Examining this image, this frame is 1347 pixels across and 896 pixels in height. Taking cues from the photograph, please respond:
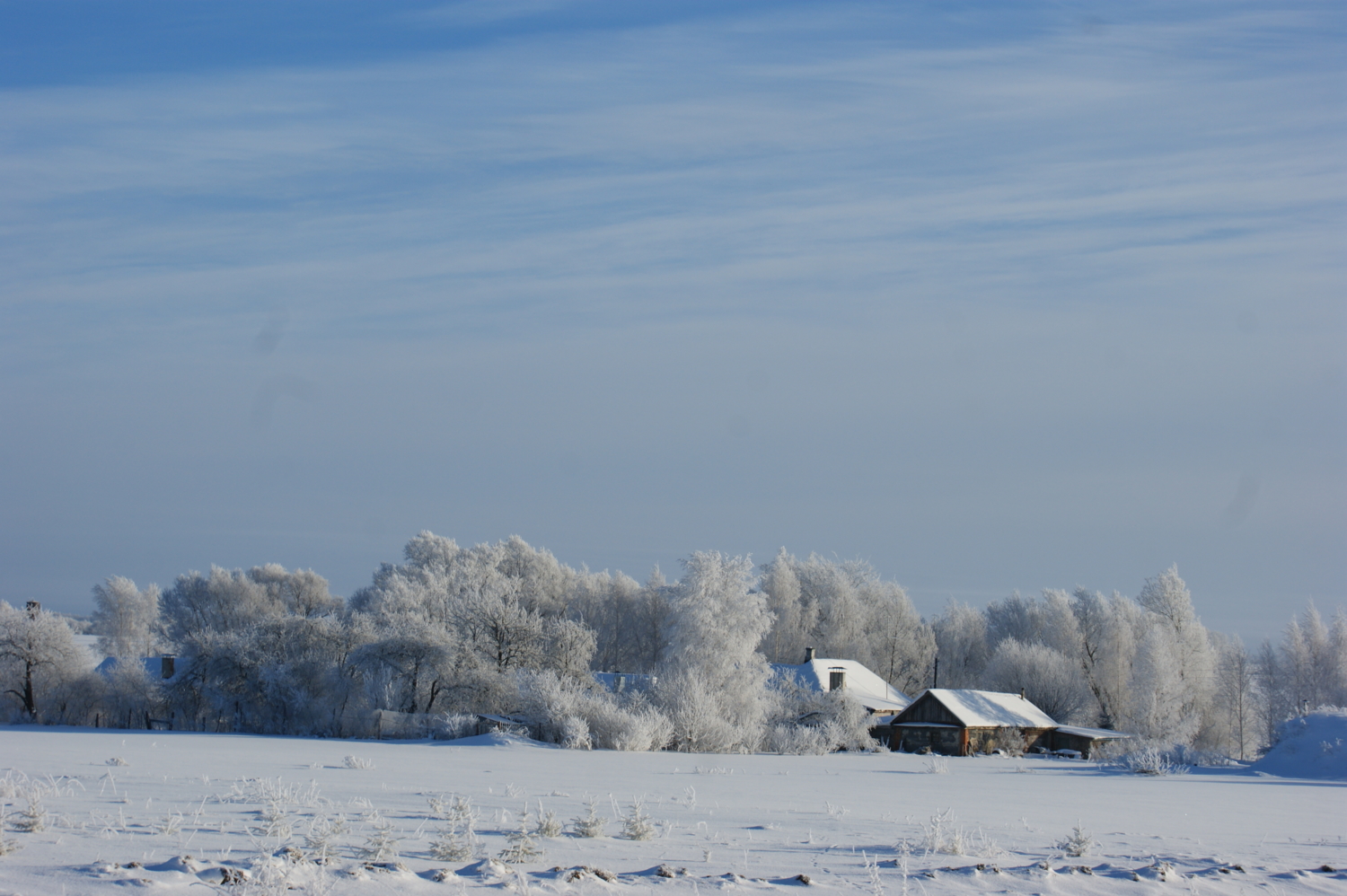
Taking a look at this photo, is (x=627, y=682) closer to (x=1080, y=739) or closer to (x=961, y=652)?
(x=1080, y=739)

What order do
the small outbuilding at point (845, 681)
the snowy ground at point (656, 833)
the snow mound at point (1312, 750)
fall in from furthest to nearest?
the small outbuilding at point (845, 681) → the snow mound at point (1312, 750) → the snowy ground at point (656, 833)

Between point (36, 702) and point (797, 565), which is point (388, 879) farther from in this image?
point (797, 565)

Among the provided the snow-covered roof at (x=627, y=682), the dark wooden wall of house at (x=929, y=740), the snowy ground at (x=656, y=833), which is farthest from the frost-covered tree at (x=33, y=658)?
the dark wooden wall of house at (x=929, y=740)

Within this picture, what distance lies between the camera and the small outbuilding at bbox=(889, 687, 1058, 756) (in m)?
57.2

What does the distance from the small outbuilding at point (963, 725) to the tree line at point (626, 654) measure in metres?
6.09

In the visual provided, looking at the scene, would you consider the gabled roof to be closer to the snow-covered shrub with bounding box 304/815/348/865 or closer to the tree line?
the tree line

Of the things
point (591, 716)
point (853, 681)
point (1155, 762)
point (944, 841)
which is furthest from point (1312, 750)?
point (944, 841)

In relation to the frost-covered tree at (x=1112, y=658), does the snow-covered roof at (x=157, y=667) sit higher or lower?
lower

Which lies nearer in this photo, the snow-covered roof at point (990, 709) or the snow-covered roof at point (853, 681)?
the snow-covered roof at point (990, 709)

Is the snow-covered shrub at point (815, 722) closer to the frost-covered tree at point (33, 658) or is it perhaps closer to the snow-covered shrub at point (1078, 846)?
the snow-covered shrub at point (1078, 846)

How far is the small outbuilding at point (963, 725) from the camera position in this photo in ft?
188

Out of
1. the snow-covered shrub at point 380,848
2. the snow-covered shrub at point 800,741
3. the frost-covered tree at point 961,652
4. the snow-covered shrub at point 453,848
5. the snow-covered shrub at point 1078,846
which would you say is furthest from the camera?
the frost-covered tree at point 961,652

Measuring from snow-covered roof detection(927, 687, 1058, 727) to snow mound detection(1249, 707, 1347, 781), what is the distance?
1691 centimetres

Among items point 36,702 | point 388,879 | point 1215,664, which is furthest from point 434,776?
point 1215,664
